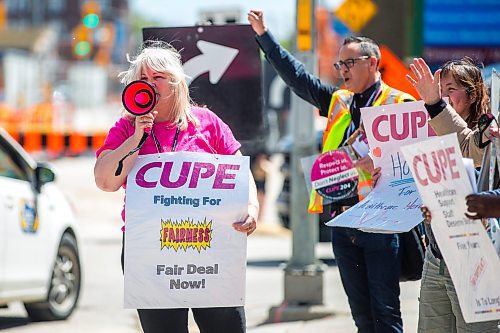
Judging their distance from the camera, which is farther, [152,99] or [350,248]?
[350,248]

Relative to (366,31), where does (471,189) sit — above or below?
below

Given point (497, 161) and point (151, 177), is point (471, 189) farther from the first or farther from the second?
point (151, 177)

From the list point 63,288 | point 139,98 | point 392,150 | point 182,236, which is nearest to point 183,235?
point 182,236

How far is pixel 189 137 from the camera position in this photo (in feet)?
16.1

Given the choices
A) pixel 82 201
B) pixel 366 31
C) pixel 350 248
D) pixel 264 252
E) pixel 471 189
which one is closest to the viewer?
pixel 471 189

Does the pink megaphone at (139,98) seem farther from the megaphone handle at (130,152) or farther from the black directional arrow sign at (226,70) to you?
the black directional arrow sign at (226,70)

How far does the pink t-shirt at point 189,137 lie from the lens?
4.84 meters

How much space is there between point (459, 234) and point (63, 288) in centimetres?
595

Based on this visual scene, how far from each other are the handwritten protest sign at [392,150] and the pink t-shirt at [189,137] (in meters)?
0.66

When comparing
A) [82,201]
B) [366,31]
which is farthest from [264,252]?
[82,201]

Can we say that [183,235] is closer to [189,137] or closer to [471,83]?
[189,137]

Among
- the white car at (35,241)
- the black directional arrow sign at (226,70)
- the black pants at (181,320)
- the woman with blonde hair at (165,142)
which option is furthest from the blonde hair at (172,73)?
the white car at (35,241)

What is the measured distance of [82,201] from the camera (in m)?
21.6

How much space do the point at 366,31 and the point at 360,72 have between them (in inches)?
471
